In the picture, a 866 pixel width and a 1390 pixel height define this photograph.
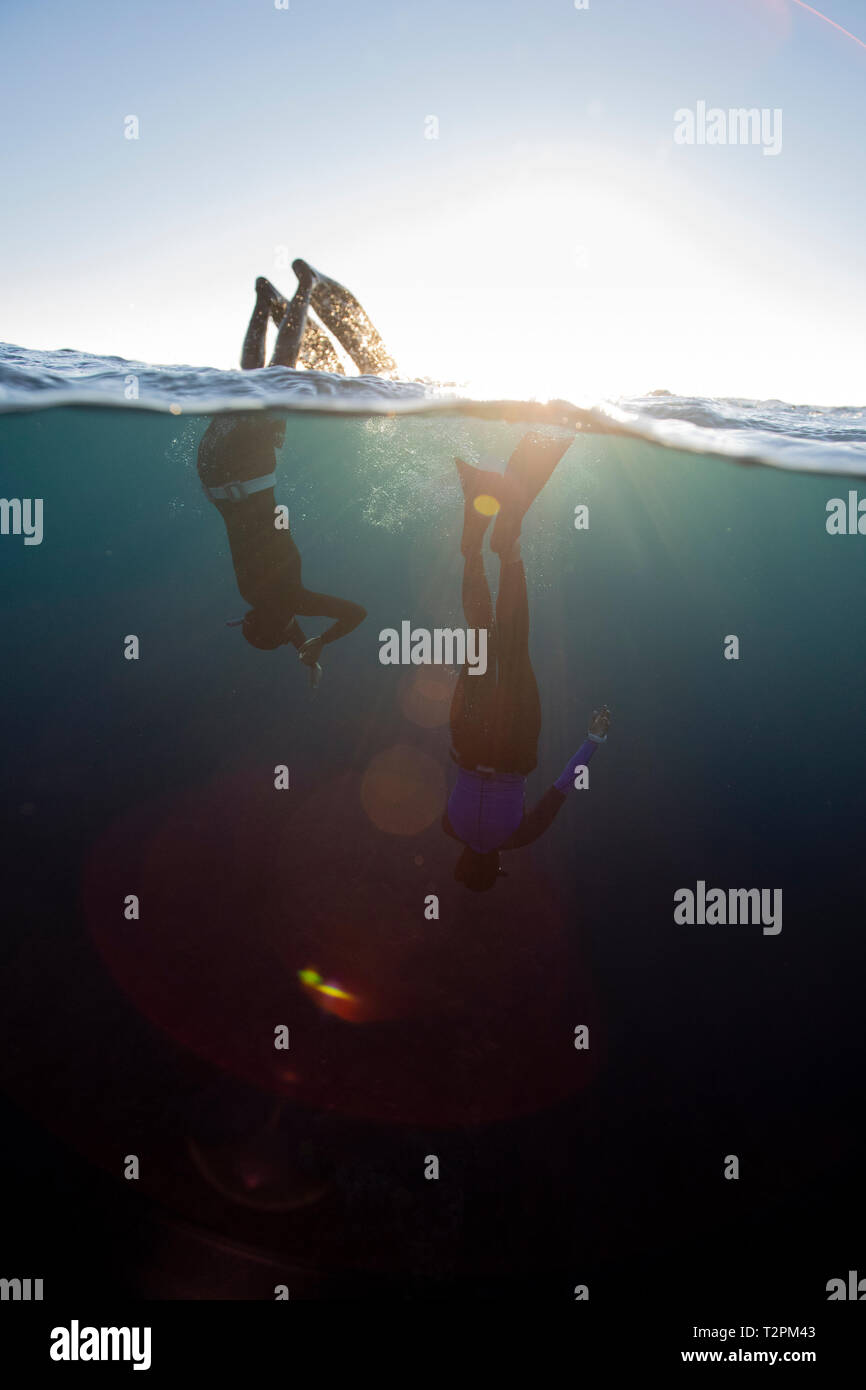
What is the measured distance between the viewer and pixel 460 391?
34.5 feet

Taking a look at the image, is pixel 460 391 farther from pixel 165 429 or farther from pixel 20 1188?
pixel 20 1188

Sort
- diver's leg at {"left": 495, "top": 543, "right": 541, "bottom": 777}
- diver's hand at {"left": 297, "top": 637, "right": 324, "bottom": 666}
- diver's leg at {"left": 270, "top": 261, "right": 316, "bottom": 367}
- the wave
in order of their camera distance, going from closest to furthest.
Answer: diver's leg at {"left": 495, "top": 543, "right": 541, "bottom": 777} < diver's leg at {"left": 270, "top": 261, "right": 316, "bottom": 367} < diver's hand at {"left": 297, "top": 637, "right": 324, "bottom": 666} < the wave

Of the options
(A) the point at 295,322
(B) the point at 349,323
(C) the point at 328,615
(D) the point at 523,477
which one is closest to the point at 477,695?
(D) the point at 523,477

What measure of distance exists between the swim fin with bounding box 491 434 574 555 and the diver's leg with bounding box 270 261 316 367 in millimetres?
3368

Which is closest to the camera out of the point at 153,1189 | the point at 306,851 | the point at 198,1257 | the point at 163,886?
the point at 198,1257

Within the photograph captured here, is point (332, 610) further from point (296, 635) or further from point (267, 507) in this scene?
point (267, 507)

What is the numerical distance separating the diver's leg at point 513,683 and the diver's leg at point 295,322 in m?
3.87

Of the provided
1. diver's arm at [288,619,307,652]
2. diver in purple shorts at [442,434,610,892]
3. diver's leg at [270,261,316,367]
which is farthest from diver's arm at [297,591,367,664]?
diver's leg at [270,261,316,367]

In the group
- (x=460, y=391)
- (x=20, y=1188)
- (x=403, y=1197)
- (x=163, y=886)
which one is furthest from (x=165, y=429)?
(x=403, y=1197)

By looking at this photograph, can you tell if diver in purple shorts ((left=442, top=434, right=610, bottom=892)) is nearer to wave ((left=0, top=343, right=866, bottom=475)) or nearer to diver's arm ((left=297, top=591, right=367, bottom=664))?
diver's arm ((left=297, top=591, right=367, bottom=664))

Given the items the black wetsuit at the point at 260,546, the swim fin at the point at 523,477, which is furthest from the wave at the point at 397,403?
the swim fin at the point at 523,477

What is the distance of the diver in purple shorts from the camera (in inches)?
201

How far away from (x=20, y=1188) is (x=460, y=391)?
12075 mm

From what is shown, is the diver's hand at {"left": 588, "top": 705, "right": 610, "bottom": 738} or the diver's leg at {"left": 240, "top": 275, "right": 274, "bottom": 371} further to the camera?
the diver's leg at {"left": 240, "top": 275, "right": 274, "bottom": 371}
